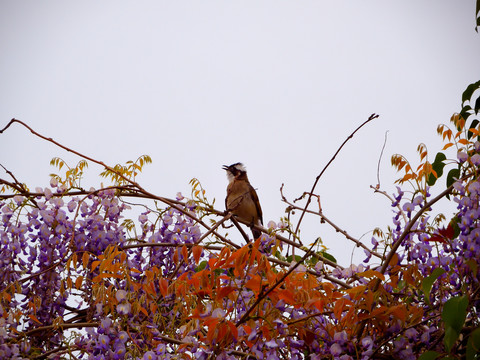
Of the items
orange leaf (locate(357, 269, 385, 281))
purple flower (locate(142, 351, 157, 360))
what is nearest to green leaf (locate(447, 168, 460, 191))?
orange leaf (locate(357, 269, 385, 281))

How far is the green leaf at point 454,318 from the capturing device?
1681mm

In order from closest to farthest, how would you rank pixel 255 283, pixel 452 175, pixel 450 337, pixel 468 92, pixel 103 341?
pixel 450 337 < pixel 255 283 < pixel 103 341 < pixel 452 175 < pixel 468 92

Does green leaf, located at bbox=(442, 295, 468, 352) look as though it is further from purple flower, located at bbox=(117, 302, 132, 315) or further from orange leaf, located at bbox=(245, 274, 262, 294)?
purple flower, located at bbox=(117, 302, 132, 315)

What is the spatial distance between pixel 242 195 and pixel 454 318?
14.5ft

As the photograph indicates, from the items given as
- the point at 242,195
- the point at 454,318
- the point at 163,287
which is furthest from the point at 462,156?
the point at 242,195

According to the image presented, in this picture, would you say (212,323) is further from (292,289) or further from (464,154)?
(464,154)

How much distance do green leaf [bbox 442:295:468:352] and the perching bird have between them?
4.01m

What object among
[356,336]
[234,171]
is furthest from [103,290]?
[234,171]

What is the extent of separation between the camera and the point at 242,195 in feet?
19.9

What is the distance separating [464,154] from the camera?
217 cm

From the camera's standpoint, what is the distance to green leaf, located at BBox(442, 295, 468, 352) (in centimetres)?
168

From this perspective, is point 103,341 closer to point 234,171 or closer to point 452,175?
point 452,175

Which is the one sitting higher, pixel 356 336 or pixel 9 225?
pixel 9 225

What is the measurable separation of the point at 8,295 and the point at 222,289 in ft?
3.12
